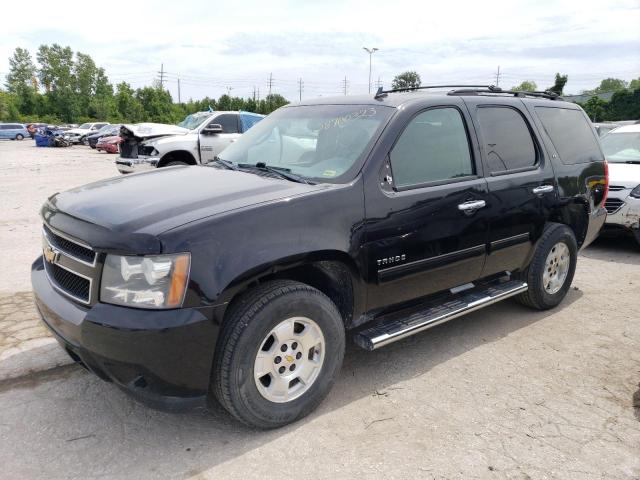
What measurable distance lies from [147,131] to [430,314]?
9.51 m

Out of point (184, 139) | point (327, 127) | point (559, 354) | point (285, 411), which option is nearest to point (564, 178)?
point (559, 354)

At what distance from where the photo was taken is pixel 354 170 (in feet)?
10.5

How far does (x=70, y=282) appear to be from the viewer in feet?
9.18

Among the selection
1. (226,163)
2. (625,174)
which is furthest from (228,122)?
(226,163)

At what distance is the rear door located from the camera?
396 centimetres

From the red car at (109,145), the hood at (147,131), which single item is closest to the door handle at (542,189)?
the hood at (147,131)

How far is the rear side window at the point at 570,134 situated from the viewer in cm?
466

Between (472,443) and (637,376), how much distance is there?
1589mm

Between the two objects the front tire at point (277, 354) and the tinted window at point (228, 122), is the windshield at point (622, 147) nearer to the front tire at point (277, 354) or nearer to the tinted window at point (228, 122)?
the front tire at point (277, 354)

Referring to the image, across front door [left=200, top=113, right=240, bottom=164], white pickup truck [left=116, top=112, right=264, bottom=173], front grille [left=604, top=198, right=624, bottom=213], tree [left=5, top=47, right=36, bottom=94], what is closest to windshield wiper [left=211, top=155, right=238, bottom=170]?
front grille [left=604, top=198, right=624, bottom=213]

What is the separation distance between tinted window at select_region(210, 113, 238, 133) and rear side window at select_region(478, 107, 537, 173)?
8855mm

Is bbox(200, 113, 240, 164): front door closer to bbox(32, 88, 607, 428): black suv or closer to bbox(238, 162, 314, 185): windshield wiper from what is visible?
bbox(238, 162, 314, 185): windshield wiper

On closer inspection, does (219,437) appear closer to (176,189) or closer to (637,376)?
(176,189)

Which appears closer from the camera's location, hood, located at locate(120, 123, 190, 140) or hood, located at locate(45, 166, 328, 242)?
hood, located at locate(45, 166, 328, 242)
